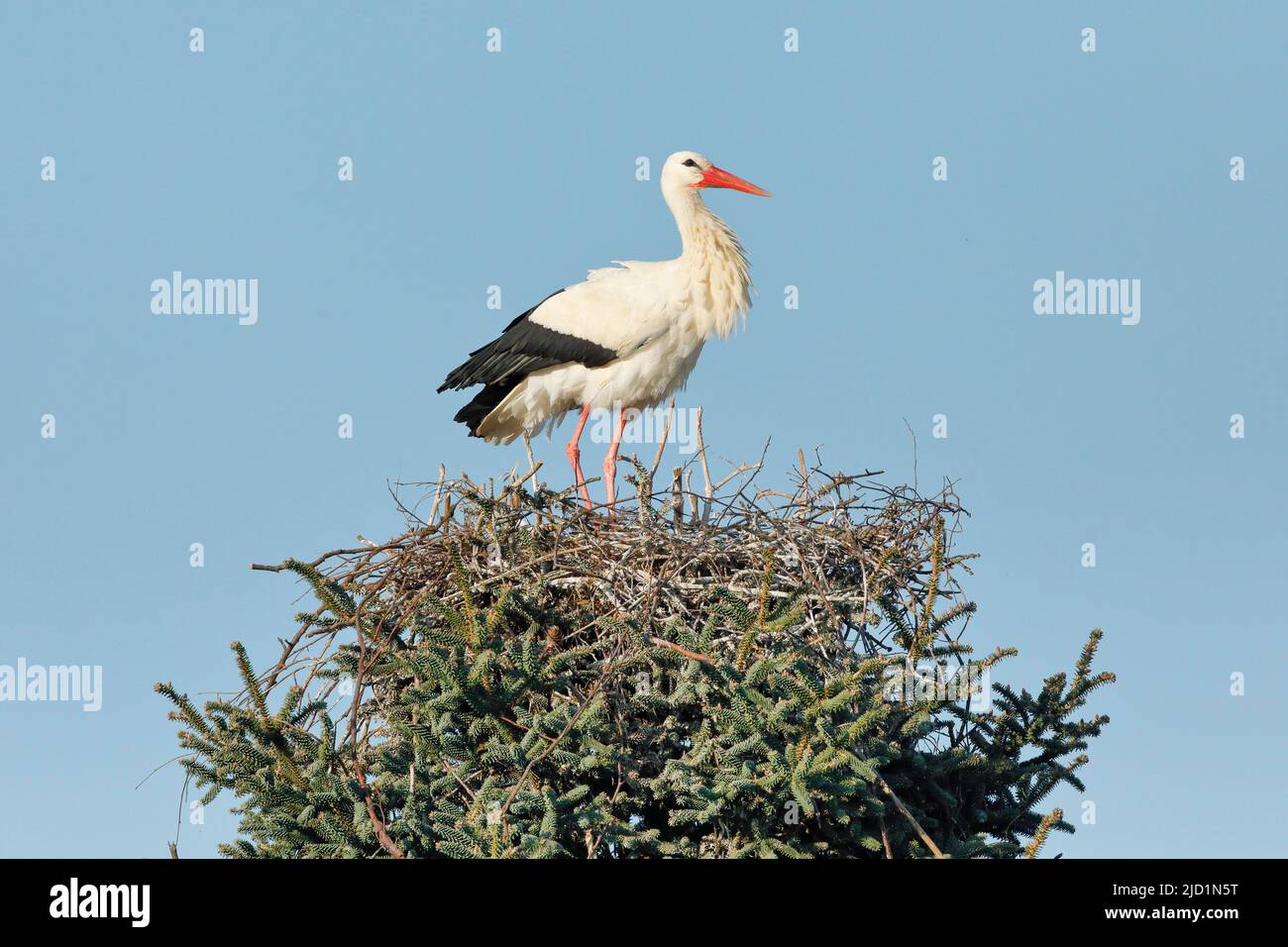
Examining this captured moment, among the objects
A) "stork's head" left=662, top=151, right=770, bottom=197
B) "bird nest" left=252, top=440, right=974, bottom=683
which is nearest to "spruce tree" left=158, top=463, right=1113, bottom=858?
"bird nest" left=252, top=440, right=974, bottom=683

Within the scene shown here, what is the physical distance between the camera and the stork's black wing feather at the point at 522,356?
957 cm

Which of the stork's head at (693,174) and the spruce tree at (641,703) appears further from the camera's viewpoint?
the stork's head at (693,174)

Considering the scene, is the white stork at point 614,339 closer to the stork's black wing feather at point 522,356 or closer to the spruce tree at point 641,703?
the stork's black wing feather at point 522,356

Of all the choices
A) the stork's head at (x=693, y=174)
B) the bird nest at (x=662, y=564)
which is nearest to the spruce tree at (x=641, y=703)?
the bird nest at (x=662, y=564)

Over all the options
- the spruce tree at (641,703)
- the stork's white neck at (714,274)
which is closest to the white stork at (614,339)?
the stork's white neck at (714,274)

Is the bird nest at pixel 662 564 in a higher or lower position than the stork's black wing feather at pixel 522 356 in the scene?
lower

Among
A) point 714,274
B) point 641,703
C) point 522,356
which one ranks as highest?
point 714,274

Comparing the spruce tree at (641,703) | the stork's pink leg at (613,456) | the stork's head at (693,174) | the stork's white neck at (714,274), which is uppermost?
the stork's head at (693,174)

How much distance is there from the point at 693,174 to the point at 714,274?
3.15 ft

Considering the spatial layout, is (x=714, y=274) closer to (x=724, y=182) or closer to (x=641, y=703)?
(x=724, y=182)

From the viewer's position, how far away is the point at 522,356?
973cm

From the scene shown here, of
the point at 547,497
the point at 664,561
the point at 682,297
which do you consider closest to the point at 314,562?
the point at 547,497

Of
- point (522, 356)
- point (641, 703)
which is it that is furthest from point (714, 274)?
point (641, 703)
